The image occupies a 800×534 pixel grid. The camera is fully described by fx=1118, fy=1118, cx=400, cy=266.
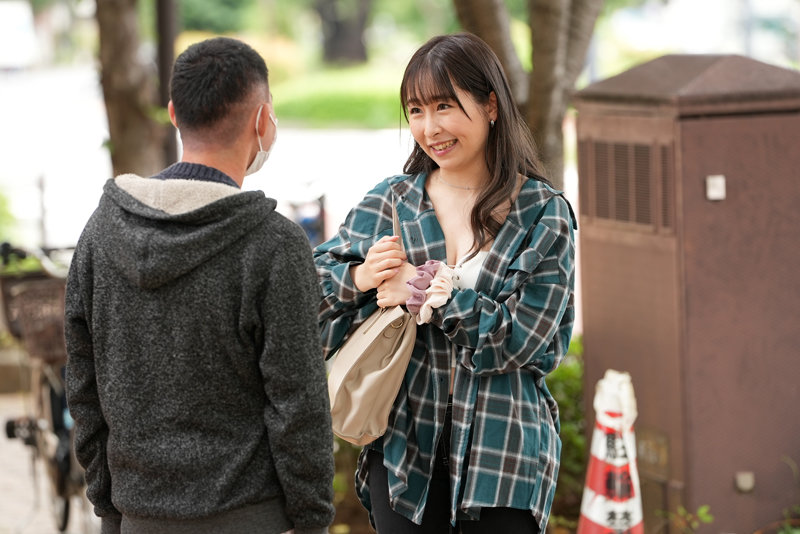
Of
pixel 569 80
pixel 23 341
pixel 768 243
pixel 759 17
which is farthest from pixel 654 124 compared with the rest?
pixel 759 17

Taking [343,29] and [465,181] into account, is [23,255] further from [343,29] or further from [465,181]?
[343,29]

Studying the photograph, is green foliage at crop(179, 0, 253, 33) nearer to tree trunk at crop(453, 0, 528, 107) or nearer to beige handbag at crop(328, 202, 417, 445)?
tree trunk at crop(453, 0, 528, 107)

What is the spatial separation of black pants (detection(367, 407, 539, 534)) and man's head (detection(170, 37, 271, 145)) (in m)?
1.01

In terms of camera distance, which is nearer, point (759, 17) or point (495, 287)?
point (495, 287)

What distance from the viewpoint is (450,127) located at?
2.91m

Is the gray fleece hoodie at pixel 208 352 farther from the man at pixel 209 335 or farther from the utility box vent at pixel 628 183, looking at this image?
the utility box vent at pixel 628 183

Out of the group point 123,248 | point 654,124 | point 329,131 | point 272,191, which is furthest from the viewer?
point 329,131

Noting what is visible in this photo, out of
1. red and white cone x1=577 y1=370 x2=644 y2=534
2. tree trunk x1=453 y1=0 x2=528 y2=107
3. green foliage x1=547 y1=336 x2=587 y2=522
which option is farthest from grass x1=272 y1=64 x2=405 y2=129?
red and white cone x1=577 y1=370 x2=644 y2=534

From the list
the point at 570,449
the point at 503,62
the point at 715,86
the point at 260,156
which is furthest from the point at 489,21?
the point at 260,156

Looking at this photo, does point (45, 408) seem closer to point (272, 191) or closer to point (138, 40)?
point (138, 40)

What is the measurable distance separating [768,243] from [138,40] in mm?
4578

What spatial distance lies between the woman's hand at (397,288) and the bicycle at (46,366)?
9.82ft

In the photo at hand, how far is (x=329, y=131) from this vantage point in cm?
2931

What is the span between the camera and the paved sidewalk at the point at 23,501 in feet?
19.7
